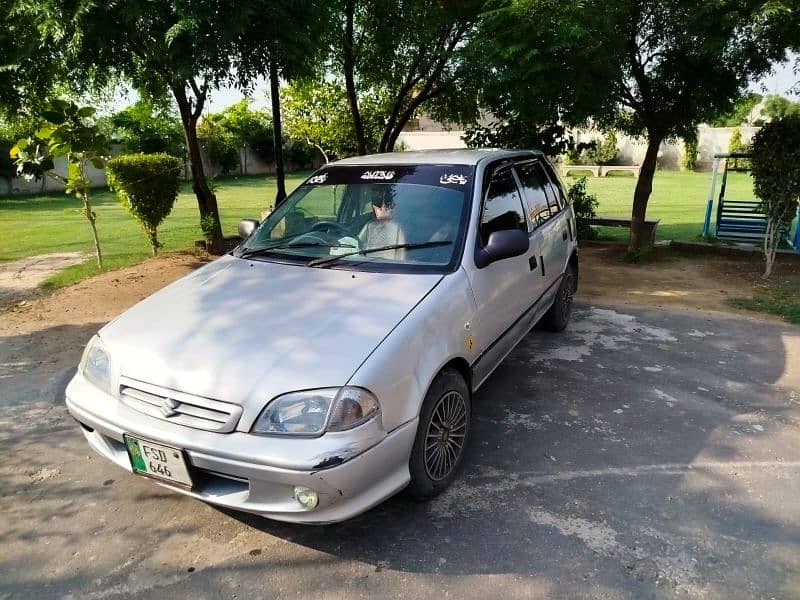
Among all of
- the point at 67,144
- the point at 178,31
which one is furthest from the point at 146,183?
the point at 178,31

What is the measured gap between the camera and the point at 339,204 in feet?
13.0

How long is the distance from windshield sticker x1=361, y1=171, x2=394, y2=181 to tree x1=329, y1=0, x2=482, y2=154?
4.92 meters

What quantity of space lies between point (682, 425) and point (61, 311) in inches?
250

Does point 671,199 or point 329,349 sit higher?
point 329,349

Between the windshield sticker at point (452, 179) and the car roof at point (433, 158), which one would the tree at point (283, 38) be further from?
the windshield sticker at point (452, 179)

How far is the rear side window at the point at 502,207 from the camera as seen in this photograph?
364 cm

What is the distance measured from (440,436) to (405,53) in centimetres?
837

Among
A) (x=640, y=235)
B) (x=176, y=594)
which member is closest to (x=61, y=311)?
(x=176, y=594)

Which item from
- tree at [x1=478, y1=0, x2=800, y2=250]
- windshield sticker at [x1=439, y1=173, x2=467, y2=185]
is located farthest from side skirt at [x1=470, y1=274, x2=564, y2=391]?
tree at [x1=478, y1=0, x2=800, y2=250]

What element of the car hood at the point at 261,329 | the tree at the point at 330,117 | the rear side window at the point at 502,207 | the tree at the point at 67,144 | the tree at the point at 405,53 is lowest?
the car hood at the point at 261,329

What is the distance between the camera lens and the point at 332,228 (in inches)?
147

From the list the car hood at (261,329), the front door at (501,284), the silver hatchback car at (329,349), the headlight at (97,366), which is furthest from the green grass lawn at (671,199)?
the headlight at (97,366)

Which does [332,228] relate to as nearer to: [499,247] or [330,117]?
[499,247]

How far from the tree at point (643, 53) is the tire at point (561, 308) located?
2733mm
